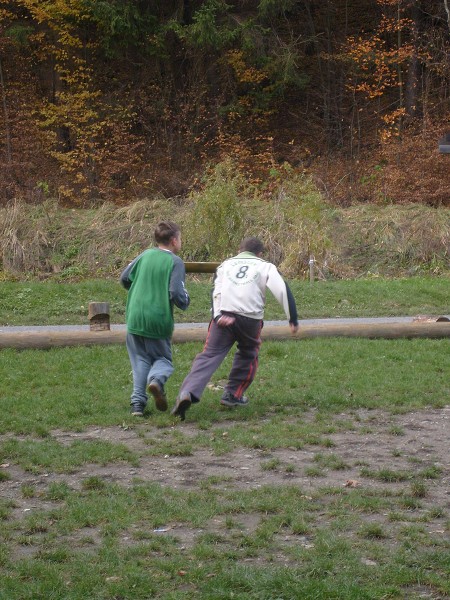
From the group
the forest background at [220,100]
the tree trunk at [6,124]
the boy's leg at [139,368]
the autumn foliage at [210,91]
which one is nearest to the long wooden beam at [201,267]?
the boy's leg at [139,368]

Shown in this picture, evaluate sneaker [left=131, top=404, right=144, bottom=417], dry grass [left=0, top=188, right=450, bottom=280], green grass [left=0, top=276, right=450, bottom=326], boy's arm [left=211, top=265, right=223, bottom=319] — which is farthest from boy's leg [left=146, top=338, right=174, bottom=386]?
dry grass [left=0, top=188, right=450, bottom=280]

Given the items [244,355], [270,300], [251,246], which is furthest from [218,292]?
[270,300]

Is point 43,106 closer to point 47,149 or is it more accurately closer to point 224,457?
point 47,149

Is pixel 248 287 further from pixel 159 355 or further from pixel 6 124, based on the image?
pixel 6 124

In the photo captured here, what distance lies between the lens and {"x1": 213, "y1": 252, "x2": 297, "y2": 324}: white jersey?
8.98 meters

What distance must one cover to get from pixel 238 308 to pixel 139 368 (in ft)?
3.44

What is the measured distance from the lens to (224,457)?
7680 millimetres

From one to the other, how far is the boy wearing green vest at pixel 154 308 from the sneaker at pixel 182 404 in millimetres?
186

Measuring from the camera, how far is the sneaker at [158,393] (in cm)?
876

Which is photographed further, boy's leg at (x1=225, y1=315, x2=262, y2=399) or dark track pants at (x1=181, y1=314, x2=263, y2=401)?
boy's leg at (x1=225, y1=315, x2=262, y2=399)

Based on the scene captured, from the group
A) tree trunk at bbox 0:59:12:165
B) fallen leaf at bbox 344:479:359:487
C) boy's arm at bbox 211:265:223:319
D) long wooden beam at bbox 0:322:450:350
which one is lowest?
fallen leaf at bbox 344:479:359:487

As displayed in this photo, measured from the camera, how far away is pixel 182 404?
8.79 m

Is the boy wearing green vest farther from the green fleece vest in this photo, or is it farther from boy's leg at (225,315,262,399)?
boy's leg at (225,315,262,399)

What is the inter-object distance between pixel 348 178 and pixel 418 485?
73.8ft
